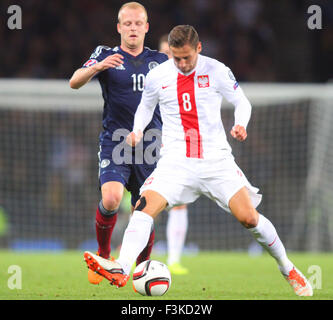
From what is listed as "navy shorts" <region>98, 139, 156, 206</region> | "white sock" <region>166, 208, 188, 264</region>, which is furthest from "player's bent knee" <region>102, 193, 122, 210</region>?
"white sock" <region>166, 208, 188, 264</region>

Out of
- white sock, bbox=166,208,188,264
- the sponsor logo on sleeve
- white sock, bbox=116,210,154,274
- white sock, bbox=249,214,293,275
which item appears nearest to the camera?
white sock, bbox=116,210,154,274

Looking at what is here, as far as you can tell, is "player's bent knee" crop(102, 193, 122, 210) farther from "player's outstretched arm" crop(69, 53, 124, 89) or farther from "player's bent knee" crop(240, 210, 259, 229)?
"player's bent knee" crop(240, 210, 259, 229)

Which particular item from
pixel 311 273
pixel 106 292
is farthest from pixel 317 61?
pixel 106 292

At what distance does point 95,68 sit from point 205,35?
10.3 meters

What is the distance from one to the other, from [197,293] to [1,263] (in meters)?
3.84

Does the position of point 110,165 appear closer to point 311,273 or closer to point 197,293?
point 197,293

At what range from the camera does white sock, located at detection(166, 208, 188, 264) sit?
853 cm

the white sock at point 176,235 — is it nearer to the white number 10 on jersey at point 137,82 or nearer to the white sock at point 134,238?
the white number 10 on jersey at point 137,82

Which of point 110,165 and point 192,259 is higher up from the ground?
point 110,165

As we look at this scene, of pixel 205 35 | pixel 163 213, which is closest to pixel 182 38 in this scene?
pixel 163 213

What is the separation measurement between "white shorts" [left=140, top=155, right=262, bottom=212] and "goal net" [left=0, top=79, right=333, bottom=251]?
750cm

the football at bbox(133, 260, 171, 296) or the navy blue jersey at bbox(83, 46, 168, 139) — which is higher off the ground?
the navy blue jersey at bbox(83, 46, 168, 139)

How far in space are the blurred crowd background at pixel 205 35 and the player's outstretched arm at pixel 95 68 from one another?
9338mm

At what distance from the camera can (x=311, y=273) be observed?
25.2ft
